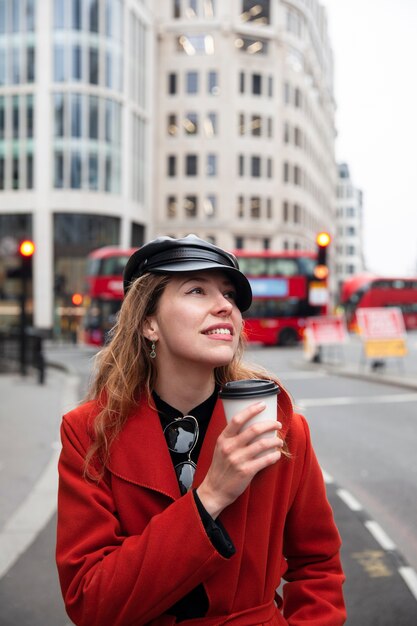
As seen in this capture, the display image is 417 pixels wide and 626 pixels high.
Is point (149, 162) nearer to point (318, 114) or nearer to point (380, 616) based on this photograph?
point (318, 114)

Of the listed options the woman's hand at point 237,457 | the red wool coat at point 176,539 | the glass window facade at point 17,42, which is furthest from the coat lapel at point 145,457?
the glass window facade at point 17,42

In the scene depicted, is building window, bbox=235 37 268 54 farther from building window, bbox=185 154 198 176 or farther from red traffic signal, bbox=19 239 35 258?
red traffic signal, bbox=19 239 35 258

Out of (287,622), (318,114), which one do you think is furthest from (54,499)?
(318,114)

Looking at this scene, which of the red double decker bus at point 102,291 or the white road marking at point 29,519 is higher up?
the red double decker bus at point 102,291

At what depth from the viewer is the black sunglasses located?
1.86 m

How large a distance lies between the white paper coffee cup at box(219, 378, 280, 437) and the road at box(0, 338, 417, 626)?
5.28ft

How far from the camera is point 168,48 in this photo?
187 ft

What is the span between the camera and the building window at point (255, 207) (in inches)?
2267

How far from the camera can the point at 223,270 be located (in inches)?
74.9

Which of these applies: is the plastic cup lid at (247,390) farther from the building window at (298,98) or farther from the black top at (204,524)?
the building window at (298,98)

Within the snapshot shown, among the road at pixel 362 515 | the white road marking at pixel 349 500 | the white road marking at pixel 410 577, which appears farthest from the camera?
the white road marking at pixel 349 500

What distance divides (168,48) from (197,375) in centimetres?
5905

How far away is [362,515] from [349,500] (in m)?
0.45

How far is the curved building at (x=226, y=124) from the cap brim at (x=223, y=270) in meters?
54.1
